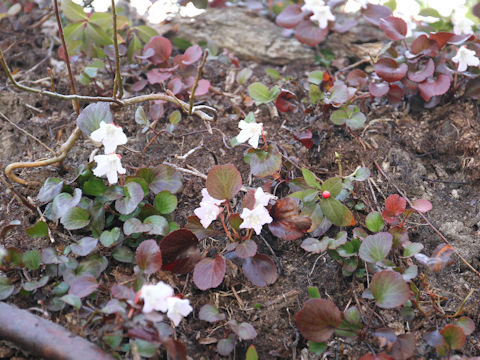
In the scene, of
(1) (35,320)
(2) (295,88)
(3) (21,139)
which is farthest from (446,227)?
(3) (21,139)

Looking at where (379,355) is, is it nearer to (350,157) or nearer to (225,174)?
(225,174)

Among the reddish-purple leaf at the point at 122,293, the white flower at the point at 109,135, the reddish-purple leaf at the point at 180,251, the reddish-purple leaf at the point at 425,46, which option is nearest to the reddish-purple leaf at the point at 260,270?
the reddish-purple leaf at the point at 180,251

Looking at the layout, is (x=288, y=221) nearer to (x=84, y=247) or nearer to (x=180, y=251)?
(x=180, y=251)

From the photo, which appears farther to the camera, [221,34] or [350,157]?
[221,34]

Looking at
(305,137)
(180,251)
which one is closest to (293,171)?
(305,137)

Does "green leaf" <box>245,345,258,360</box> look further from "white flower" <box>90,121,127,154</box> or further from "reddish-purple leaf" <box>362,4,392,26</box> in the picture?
"reddish-purple leaf" <box>362,4,392,26</box>
